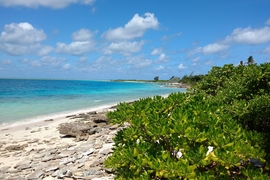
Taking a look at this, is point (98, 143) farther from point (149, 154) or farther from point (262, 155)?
point (262, 155)

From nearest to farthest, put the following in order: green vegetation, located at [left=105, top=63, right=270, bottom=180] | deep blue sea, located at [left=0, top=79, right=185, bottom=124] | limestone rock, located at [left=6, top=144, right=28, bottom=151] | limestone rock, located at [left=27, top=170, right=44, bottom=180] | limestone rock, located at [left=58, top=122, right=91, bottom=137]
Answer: green vegetation, located at [left=105, top=63, right=270, bottom=180], limestone rock, located at [left=27, top=170, right=44, bottom=180], limestone rock, located at [left=6, top=144, right=28, bottom=151], limestone rock, located at [left=58, top=122, right=91, bottom=137], deep blue sea, located at [left=0, top=79, right=185, bottom=124]

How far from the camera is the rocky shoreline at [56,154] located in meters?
5.50

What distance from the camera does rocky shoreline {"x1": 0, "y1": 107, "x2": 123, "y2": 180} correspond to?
5.50 m

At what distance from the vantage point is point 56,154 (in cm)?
719

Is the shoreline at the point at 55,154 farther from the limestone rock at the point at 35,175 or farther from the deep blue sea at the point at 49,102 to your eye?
the deep blue sea at the point at 49,102

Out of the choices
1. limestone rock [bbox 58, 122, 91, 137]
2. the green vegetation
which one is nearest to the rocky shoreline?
limestone rock [bbox 58, 122, 91, 137]

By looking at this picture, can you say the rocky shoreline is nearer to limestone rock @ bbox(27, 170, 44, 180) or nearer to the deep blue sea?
limestone rock @ bbox(27, 170, 44, 180)

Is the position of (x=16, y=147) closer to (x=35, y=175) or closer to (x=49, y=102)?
(x=35, y=175)

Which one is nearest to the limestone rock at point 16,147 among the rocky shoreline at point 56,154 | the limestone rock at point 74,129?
the rocky shoreline at point 56,154

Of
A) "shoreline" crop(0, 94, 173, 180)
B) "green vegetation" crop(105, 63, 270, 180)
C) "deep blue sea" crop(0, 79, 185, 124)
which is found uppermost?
"green vegetation" crop(105, 63, 270, 180)

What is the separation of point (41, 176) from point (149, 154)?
3.63 m

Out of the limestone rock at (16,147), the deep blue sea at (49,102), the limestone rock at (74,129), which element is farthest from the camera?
the deep blue sea at (49,102)

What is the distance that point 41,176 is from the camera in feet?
18.0

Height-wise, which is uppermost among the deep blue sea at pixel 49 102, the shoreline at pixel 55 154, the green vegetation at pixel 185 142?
the green vegetation at pixel 185 142
